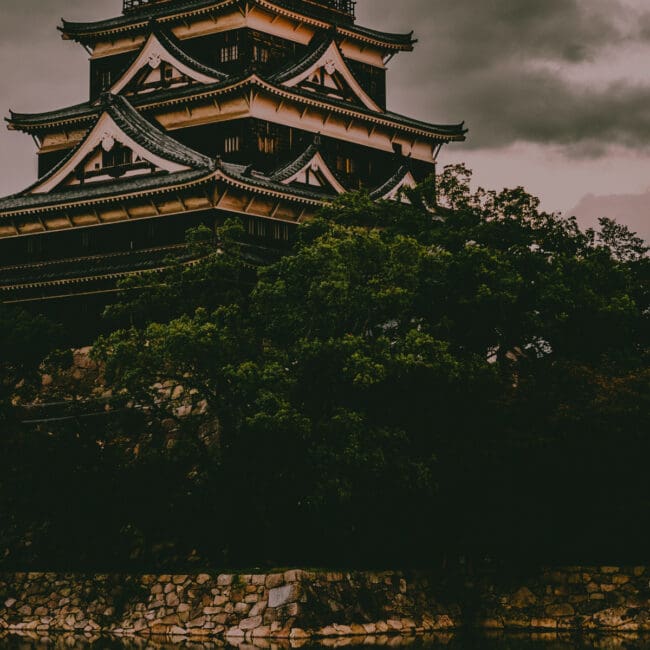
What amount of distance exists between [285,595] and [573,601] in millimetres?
6043

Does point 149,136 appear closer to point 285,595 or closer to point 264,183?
point 264,183

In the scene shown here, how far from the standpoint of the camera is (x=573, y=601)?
89.3 feet

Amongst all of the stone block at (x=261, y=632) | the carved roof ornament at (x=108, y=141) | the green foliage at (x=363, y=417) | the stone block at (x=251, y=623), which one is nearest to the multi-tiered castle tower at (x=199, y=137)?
the carved roof ornament at (x=108, y=141)

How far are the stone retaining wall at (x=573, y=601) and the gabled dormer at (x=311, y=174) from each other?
13713 millimetres

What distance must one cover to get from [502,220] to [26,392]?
1171 cm

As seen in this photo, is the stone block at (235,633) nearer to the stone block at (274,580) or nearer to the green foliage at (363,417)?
the stone block at (274,580)

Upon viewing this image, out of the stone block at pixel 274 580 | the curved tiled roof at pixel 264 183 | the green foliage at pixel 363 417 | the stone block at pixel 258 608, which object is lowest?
the stone block at pixel 258 608

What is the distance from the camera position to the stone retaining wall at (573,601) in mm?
26812

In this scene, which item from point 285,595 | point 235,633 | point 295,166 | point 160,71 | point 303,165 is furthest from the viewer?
point 160,71

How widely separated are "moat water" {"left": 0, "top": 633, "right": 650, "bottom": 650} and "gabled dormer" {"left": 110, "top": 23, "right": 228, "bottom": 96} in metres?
19.1

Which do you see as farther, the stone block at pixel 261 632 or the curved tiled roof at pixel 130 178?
the curved tiled roof at pixel 130 178

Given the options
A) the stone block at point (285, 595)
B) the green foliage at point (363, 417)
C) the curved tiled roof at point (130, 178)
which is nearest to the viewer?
the stone block at point (285, 595)

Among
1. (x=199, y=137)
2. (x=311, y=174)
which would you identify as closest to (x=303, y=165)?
(x=311, y=174)

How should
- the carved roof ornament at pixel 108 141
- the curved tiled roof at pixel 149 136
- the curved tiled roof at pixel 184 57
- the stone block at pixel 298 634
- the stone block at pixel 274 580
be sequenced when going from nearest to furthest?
the stone block at pixel 298 634
the stone block at pixel 274 580
the curved tiled roof at pixel 149 136
the carved roof ornament at pixel 108 141
the curved tiled roof at pixel 184 57
